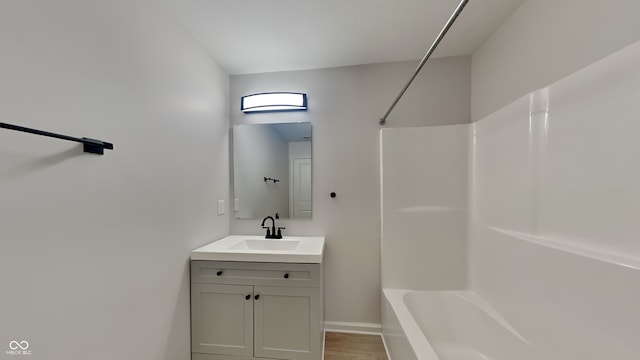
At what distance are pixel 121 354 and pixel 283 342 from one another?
918 mm

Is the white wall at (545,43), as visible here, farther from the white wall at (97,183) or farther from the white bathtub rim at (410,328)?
the white wall at (97,183)

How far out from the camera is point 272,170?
2254mm

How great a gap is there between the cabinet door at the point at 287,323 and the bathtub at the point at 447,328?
0.56 metres

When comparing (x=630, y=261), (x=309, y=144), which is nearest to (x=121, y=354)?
(x=309, y=144)

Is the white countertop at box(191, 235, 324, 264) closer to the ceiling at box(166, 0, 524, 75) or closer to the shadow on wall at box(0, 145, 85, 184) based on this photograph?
the shadow on wall at box(0, 145, 85, 184)

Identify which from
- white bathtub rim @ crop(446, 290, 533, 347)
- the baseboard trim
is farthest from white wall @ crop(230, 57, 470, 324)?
white bathtub rim @ crop(446, 290, 533, 347)

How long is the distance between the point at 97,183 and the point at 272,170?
53.1 inches

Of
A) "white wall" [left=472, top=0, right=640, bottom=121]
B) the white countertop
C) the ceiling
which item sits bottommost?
the white countertop

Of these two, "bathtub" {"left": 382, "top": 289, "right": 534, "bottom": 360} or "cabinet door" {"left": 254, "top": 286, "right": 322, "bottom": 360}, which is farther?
"cabinet door" {"left": 254, "top": 286, "right": 322, "bottom": 360}

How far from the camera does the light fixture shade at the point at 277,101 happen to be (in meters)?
2.13

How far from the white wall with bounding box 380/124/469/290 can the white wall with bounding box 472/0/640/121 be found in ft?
1.34

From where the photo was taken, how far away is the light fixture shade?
2135 millimetres

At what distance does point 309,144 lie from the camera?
7.23 feet

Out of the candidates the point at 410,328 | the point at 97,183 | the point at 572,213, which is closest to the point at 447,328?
the point at 410,328
